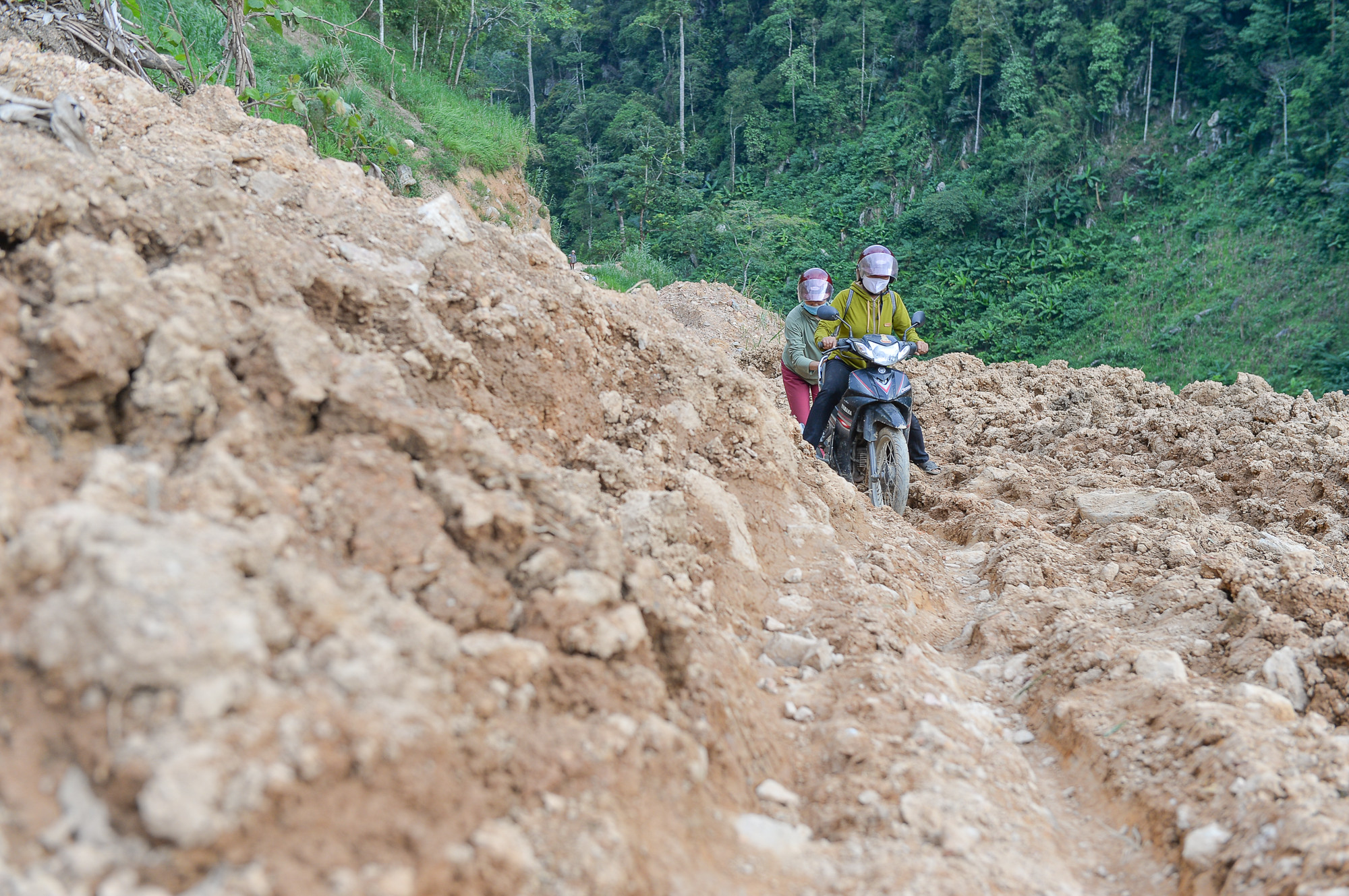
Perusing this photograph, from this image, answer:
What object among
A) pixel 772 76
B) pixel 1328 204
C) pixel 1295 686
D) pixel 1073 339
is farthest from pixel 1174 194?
pixel 1295 686

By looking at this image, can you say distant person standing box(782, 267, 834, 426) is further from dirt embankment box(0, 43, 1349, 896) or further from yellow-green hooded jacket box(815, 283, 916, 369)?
dirt embankment box(0, 43, 1349, 896)

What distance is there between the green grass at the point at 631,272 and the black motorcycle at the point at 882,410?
Answer: 249 inches

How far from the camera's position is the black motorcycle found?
5301mm

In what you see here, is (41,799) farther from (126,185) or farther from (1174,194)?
(1174,194)

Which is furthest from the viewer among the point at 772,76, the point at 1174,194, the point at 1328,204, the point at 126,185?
the point at 772,76

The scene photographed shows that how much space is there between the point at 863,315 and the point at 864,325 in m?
0.07

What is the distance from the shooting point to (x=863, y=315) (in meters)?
5.50

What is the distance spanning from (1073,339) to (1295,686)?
24.0 metres

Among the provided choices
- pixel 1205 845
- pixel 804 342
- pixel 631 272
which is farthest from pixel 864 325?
pixel 631 272

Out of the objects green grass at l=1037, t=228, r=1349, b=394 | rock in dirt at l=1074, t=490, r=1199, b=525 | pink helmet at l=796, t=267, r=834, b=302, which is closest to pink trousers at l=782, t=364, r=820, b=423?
pink helmet at l=796, t=267, r=834, b=302

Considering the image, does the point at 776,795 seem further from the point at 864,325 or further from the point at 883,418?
the point at 864,325

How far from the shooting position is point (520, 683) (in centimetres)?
181

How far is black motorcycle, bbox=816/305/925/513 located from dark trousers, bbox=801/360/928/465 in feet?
0.26

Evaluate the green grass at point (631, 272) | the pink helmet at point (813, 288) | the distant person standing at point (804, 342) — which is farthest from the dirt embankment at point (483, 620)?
the green grass at point (631, 272)
